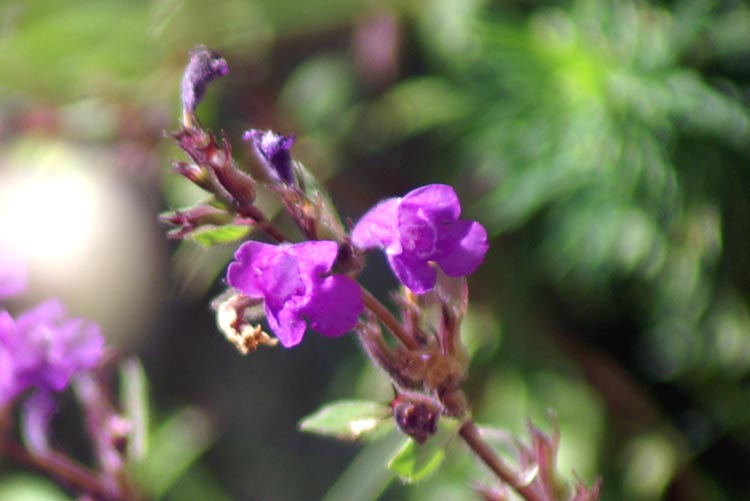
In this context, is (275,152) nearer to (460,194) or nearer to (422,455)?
(422,455)

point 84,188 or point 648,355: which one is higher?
point 84,188

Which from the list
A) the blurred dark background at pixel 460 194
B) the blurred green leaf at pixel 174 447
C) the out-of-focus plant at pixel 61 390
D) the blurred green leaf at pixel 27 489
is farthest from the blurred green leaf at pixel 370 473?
the blurred green leaf at pixel 27 489

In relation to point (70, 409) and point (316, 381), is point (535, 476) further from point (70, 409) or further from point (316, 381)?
point (70, 409)

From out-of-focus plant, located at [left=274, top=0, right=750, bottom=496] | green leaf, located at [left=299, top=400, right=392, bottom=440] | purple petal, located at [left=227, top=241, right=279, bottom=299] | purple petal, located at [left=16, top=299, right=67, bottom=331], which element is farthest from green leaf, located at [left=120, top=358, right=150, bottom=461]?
out-of-focus plant, located at [left=274, top=0, right=750, bottom=496]

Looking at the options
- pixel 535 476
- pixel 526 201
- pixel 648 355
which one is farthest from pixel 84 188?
pixel 535 476

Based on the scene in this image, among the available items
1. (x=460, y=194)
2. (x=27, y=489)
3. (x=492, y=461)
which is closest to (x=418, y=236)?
(x=492, y=461)

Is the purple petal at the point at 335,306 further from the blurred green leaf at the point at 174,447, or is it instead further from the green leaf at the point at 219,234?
the blurred green leaf at the point at 174,447

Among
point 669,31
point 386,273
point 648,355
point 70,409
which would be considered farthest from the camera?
point 70,409
